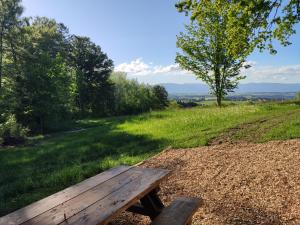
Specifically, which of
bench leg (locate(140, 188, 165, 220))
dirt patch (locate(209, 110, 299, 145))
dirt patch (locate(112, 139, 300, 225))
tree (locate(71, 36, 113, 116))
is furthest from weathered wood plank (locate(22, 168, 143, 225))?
tree (locate(71, 36, 113, 116))

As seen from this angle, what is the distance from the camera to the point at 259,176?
6895 millimetres

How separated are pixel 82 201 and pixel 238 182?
13.5 ft

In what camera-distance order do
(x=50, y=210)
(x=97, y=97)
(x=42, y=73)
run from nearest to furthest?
(x=50, y=210), (x=42, y=73), (x=97, y=97)

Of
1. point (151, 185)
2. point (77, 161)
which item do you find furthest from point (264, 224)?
point (77, 161)

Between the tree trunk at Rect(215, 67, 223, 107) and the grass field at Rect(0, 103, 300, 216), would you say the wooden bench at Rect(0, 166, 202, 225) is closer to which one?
the grass field at Rect(0, 103, 300, 216)

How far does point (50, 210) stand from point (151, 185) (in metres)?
1.43

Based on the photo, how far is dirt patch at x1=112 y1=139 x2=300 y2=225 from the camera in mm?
5285

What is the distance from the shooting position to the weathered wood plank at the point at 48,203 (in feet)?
10.4

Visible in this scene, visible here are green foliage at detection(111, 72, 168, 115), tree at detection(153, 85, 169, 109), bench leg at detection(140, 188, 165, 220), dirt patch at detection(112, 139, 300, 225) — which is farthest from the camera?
tree at detection(153, 85, 169, 109)

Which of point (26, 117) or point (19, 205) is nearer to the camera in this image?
point (19, 205)

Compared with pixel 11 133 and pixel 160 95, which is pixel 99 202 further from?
pixel 160 95

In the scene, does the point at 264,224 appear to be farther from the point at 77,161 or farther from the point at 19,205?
the point at 77,161

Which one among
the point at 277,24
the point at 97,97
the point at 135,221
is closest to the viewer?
the point at 135,221

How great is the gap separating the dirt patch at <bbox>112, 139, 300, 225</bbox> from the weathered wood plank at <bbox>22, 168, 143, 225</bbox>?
125 centimetres
